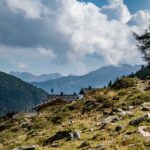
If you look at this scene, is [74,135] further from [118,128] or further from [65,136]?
[118,128]

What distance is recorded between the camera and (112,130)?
2731 centimetres

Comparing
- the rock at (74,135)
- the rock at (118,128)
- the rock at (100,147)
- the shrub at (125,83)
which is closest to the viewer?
the rock at (100,147)

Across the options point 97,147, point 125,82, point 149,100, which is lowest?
point 97,147

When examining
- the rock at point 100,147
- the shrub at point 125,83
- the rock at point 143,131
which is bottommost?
the rock at point 100,147

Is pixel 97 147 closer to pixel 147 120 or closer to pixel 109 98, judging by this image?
pixel 147 120

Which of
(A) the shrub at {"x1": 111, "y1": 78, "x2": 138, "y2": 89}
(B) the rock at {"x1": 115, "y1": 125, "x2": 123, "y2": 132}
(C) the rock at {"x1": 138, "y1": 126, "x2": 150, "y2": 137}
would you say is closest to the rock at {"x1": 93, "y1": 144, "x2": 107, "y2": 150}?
(C) the rock at {"x1": 138, "y1": 126, "x2": 150, "y2": 137}

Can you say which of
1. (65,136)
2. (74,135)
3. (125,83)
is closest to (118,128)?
(74,135)

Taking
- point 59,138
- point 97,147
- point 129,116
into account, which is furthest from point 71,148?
point 129,116

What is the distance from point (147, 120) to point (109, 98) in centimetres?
2265

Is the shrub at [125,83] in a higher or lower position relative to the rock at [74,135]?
higher

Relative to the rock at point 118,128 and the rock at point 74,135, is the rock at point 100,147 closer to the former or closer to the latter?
the rock at point 118,128

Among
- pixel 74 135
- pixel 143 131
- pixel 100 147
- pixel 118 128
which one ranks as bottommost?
pixel 100 147

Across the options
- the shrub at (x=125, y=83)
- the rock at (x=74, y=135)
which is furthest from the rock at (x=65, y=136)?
the shrub at (x=125, y=83)

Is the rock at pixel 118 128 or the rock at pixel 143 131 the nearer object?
the rock at pixel 143 131
